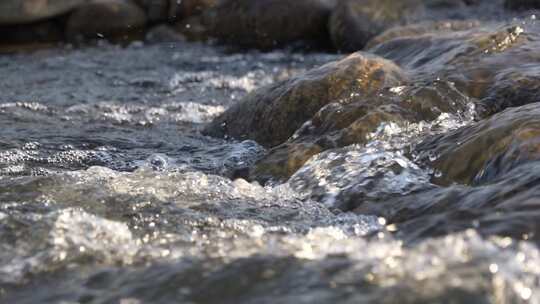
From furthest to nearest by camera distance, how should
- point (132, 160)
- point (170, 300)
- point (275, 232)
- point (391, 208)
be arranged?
point (132, 160) → point (391, 208) → point (275, 232) → point (170, 300)

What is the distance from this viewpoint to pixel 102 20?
39.5 ft

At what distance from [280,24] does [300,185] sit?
7.09 metres

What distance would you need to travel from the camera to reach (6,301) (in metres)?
2.82

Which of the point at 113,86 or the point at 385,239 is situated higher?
the point at 385,239

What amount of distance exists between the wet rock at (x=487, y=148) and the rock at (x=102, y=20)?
27.6 feet

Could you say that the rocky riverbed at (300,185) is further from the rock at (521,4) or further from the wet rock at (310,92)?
the rock at (521,4)

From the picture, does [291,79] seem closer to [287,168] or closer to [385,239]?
[287,168]

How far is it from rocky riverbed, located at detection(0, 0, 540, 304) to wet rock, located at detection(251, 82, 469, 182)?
1cm

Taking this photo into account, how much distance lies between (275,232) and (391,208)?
22.2 inches

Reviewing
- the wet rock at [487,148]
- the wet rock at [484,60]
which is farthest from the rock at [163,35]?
the wet rock at [487,148]

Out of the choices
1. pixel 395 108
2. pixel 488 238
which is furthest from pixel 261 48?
pixel 488 238

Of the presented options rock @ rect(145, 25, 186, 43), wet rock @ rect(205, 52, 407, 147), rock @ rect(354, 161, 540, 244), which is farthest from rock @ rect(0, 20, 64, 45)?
rock @ rect(354, 161, 540, 244)

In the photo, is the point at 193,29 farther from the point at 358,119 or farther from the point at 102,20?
the point at 358,119

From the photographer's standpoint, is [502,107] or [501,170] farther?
[502,107]
